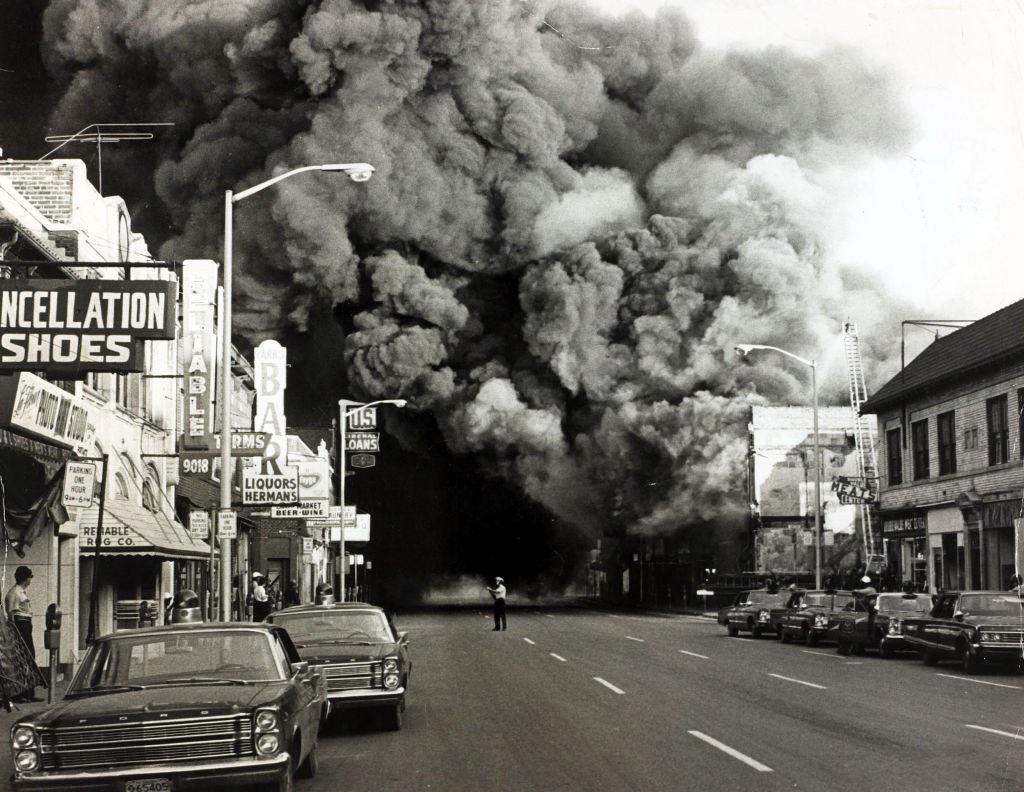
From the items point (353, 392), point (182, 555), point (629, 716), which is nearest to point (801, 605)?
point (182, 555)

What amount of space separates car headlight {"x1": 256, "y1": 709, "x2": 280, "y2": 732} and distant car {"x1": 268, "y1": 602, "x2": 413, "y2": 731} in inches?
173

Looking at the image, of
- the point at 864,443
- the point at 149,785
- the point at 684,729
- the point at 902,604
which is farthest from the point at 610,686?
the point at 864,443

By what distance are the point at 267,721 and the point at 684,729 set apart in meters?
5.69

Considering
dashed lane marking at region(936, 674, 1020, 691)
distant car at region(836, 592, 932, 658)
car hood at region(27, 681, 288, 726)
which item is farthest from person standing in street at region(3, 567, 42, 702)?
distant car at region(836, 592, 932, 658)

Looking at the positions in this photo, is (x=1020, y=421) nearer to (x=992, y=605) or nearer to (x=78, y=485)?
(x=992, y=605)

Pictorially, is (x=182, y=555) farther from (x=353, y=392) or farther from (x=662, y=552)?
(x=662, y=552)

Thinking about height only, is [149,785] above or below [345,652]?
below

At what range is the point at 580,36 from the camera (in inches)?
2128

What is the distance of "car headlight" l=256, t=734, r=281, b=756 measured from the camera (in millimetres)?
8188

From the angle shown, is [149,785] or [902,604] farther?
[902,604]

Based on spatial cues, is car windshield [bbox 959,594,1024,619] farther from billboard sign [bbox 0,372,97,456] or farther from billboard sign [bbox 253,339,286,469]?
billboard sign [bbox 253,339,286,469]

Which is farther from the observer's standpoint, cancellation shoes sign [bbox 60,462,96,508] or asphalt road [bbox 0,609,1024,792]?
cancellation shoes sign [bbox 60,462,96,508]

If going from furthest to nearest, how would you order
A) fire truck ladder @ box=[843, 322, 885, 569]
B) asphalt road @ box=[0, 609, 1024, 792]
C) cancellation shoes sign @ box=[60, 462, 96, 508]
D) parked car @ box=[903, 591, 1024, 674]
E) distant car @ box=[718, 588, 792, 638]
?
fire truck ladder @ box=[843, 322, 885, 569] < distant car @ box=[718, 588, 792, 638] < parked car @ box=[903, 591, 1024, 674] < cancellation shoes sign @ box=[60, 462, 96, 508] < asphalt road @ box=[0, 609, 1024, 792]

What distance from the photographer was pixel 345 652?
1333 cm
